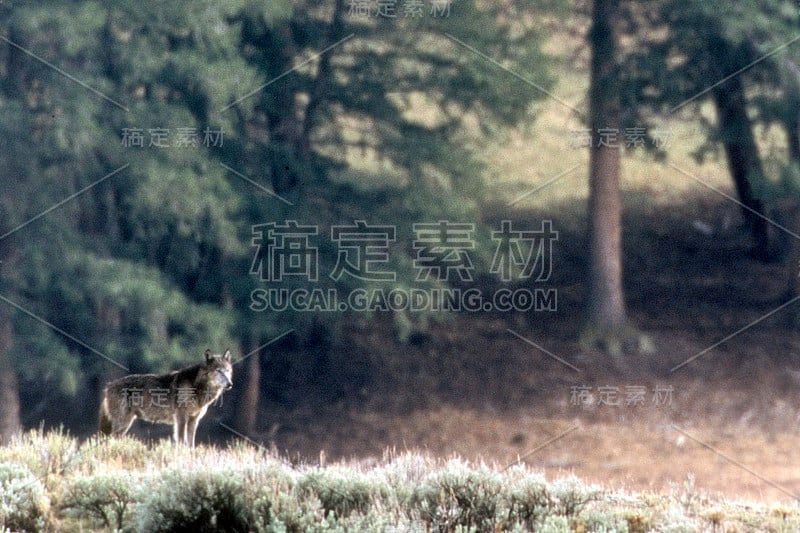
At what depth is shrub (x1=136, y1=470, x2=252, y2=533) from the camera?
475cm

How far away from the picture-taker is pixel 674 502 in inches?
208

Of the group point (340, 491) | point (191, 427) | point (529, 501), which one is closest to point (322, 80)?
point (191, 427)

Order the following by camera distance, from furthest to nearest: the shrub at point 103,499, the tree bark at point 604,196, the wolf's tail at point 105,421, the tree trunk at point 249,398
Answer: the tree bark at point 604,196 → the tree trunk at point 249,398 → the wolf's tail at point 105,421 → the shrub at point 103,499

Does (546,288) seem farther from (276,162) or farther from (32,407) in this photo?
(32,407)

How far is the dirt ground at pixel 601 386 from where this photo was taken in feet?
32.5

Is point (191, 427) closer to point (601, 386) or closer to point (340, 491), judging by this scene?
point (340, 491)

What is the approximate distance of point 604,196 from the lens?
33.6 ft

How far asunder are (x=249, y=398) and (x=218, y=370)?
442 cm

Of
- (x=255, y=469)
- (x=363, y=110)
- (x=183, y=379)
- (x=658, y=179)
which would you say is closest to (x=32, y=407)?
(x=363, y=110)

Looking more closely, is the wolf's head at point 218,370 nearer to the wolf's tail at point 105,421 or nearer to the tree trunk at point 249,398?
the wolf's tail at point 105,421

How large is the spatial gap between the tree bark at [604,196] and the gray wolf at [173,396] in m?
5.05

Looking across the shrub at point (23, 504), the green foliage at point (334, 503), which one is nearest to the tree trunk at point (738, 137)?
the green foliage at point (334, 503)

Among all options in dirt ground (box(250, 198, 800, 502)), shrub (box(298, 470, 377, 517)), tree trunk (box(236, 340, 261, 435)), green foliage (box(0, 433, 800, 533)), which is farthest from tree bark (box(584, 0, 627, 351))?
shrub (box(298, 470, 377, 517))

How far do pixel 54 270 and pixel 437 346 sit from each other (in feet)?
11.2
